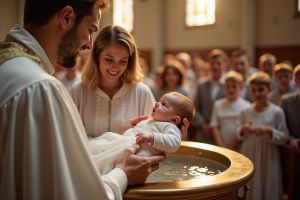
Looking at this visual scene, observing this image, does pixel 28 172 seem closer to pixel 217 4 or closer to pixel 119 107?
pixel 119 107

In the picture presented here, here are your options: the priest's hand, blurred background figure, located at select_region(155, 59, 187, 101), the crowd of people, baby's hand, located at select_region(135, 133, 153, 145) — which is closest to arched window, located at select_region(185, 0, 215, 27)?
blurred background figure, located at select_region(155, 59, 187, 101)

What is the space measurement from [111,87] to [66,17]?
1249 millimetres

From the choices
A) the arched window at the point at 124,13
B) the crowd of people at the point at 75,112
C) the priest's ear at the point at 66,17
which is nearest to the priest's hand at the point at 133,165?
the crowd of people at the point at 75,112

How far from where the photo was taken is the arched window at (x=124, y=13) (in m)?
15.1

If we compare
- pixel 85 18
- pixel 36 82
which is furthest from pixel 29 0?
pixel 36 82

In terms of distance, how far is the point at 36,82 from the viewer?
1313mm

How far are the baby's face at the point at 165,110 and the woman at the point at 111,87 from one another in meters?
0.41

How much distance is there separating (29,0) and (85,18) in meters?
0.22

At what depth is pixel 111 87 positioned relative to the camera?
2686 mm

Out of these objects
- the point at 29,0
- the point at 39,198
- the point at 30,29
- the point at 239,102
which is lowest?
the point at 239,102

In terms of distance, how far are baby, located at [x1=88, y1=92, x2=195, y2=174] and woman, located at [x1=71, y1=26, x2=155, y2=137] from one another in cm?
38

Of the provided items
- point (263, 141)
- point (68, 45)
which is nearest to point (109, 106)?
point (68, 45)

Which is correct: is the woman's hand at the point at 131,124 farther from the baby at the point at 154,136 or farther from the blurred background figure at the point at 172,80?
the blurred background figure at the point at 172,80

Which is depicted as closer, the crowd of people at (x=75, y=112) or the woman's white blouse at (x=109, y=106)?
the crowd of people at (x=75, y=112)
